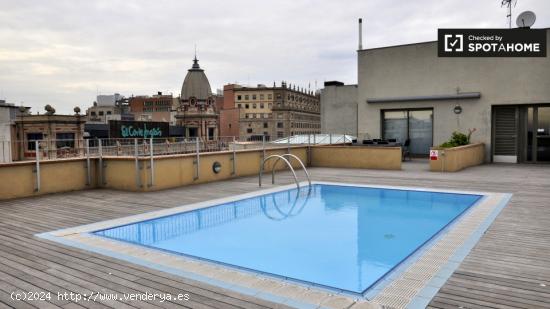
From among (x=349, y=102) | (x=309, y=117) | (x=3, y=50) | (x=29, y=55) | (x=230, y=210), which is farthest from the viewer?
(x=309, y=117)

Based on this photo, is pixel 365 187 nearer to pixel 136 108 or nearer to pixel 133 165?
pixel 133 165

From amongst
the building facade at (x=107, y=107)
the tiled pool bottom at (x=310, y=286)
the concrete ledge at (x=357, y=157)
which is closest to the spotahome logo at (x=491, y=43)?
the concrete ledge at (x=357, y=157)

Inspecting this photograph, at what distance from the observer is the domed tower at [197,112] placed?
8988 centimetres

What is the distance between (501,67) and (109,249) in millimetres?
17365

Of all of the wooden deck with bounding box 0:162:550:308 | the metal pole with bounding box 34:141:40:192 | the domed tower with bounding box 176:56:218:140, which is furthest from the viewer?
the domed tower with bounding box 176:56:218:140

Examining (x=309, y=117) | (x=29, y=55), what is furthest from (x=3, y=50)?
(x=309, y=117)

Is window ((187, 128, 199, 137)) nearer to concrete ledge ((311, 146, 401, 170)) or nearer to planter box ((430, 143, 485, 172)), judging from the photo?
concrete ledge ((311, 146, 401, 170))

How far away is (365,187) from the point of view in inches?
464

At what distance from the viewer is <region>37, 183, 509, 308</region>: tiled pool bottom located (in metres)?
4.01

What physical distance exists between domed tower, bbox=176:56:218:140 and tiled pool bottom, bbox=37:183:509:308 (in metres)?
81.9

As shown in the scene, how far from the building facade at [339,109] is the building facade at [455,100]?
7183mm

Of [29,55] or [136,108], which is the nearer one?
[29,55]

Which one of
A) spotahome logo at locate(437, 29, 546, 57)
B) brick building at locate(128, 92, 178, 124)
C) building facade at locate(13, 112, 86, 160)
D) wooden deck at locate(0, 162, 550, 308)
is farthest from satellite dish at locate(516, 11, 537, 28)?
brick building at locate(128, 92, 178, 124)

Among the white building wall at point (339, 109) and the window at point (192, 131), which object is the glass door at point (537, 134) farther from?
the window at point (192, 131)
